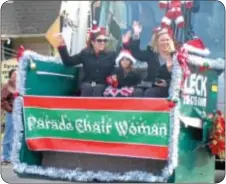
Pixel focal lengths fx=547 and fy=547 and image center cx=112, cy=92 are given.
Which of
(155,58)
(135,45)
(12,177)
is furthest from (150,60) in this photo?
(12,177)

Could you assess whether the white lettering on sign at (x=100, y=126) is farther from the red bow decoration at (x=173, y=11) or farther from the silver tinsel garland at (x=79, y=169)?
the red bow decoration at (x=173, y=11)

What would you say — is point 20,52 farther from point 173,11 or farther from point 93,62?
point 173,11

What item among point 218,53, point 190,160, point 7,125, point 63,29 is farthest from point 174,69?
point 7,125

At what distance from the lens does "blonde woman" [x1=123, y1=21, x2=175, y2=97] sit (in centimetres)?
353

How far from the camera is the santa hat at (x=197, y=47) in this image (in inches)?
136

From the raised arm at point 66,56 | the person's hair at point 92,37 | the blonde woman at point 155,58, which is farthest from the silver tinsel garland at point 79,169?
the person's hair at point 92,37

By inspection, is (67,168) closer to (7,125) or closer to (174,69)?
(7,125)

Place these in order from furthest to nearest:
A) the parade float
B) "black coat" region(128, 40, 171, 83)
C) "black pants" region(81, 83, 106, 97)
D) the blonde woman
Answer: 1. "black pants" region(81, 83, 106, 97)
2. "black coat" region(128, 40, 171, 83)
3. the blonde woman
4. the parade float

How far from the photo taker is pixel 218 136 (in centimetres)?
353

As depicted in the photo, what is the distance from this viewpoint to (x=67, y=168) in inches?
154

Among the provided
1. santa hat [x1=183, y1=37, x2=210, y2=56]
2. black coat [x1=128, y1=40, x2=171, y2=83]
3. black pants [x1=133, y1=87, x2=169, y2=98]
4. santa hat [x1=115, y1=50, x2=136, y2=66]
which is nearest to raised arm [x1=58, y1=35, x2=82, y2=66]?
santa hat [x1=115, y1=50, x2=136, y2=66]

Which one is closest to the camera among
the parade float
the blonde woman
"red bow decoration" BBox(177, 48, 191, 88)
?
"red bow decoration" BBox(177, 48, 191, 88)

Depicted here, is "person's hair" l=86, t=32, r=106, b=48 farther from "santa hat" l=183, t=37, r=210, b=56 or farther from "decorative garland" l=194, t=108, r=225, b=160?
"decorative garland" l=194, t=108, r=225, b=160

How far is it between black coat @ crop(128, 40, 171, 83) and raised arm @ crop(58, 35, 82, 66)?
0.43m
